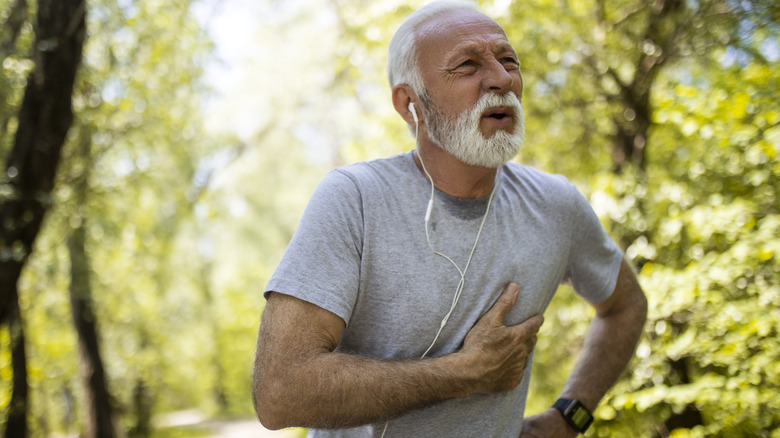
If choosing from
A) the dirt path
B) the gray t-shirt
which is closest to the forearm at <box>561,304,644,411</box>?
the gray t-shirt

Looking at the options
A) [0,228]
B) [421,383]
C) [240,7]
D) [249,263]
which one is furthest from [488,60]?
[249,263]

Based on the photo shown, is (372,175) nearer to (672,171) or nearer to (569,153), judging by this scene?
(672,171)

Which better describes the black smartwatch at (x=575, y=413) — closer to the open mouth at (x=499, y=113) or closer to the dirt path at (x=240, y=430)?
the open mouth at (x=499, y=113)

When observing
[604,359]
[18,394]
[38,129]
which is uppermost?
[38,129]

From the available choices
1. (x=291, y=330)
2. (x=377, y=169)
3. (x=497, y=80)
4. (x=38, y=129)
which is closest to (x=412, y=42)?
(x=497, y=80)

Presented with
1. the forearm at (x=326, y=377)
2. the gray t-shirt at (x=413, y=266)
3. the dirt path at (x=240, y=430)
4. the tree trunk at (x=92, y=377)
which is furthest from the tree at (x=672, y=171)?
the dirt path at (x=240, y=430)

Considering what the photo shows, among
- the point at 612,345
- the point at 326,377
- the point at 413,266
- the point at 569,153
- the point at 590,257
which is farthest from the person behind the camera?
the point at 569,153

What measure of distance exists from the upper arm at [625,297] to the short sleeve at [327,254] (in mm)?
979

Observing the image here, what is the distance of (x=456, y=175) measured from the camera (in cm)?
167

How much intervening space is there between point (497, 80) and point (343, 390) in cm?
91

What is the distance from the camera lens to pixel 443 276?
1.52 metres

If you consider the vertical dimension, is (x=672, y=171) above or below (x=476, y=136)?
below

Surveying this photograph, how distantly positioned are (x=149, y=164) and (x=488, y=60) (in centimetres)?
793

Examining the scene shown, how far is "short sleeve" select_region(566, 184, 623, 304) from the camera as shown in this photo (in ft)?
6.07
